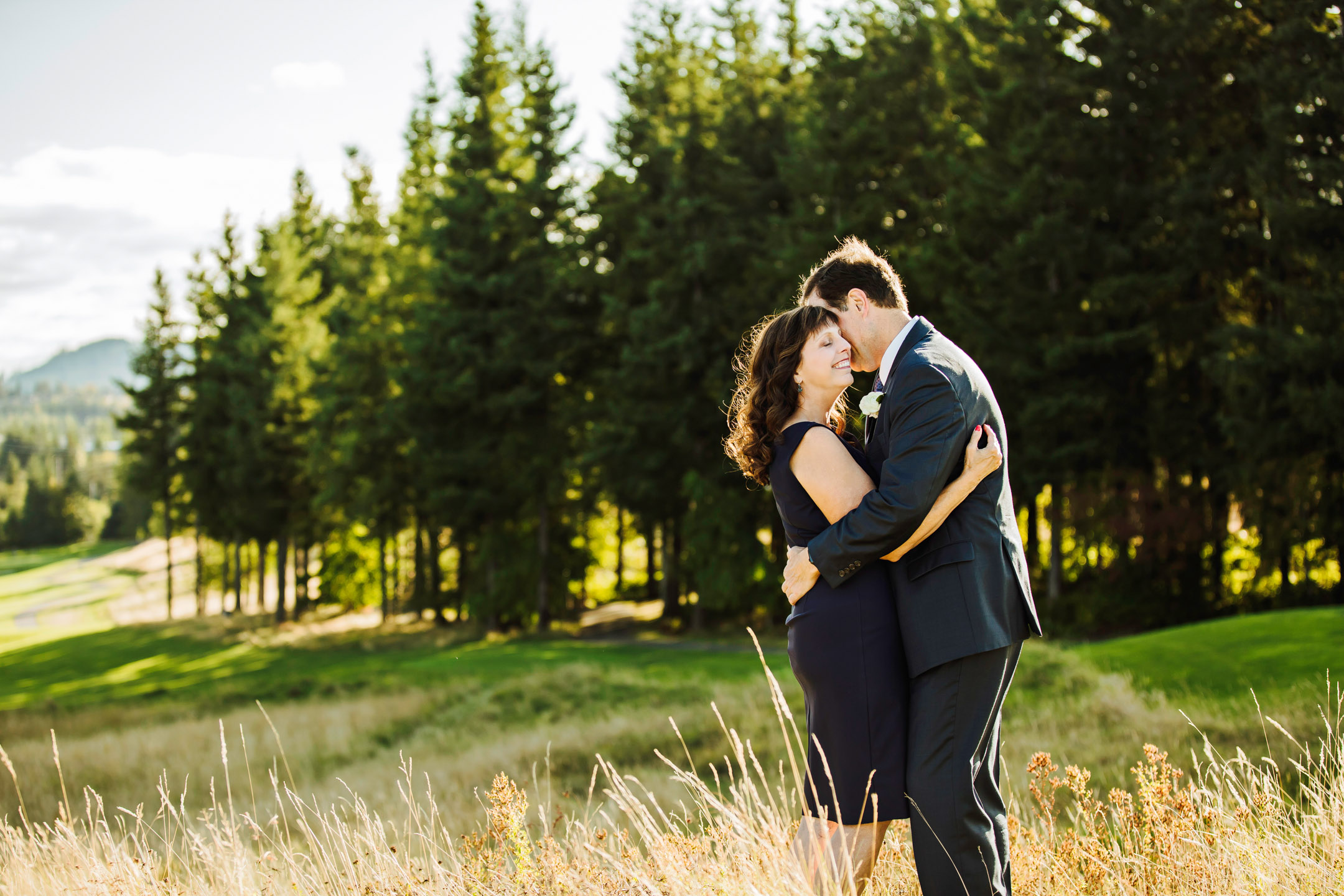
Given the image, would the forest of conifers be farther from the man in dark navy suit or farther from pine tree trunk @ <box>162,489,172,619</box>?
the man in dark navy suit

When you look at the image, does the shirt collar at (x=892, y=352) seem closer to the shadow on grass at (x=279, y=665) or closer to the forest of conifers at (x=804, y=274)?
the shadow on grass at (x=279, y=665)

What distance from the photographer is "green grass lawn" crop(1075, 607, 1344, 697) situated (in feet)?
35.2

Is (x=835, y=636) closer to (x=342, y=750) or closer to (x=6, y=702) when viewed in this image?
(x=342, y=750)

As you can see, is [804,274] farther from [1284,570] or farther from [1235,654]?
[1235,654]

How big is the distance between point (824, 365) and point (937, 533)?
26.6 inches

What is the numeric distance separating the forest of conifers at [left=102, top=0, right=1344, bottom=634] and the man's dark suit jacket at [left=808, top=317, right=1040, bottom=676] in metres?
17.0

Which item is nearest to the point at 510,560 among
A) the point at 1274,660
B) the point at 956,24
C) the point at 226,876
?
the point at 956,24

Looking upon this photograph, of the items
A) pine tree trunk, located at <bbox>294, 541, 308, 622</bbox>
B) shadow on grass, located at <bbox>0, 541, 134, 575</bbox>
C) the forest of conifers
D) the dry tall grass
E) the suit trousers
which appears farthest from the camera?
shadow on grass, located at <bbox>0, 541, 134, 575</bbox>

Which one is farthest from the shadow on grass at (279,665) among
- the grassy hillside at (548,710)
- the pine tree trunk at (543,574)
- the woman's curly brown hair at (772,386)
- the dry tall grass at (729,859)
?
the woman's curly brown hair at (772,386)

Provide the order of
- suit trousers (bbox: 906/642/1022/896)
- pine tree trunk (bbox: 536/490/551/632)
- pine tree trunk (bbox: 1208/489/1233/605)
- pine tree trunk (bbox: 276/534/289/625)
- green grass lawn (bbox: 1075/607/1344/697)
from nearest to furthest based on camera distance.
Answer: suit trousers (bbox: 906/642/1022/896) → green grass lawn (bbox: 1075/607/1344/697) → pine tree trunk (bbox: 1208/489/1233/605) → pine tree trunk (bbox: 536/490/551/632) → pine tree trunk (bbox: 276/534/289/625)

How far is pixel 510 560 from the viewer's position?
1140 inches

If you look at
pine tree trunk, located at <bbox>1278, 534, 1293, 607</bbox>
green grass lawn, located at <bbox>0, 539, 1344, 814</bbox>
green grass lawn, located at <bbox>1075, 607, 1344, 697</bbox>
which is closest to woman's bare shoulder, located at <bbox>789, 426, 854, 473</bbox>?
Result: green grass lawn, located at <bbox>0, 539, 1344, 814</bbox>

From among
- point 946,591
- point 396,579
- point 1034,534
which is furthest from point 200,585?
point 946,591

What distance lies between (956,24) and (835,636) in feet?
79.4
